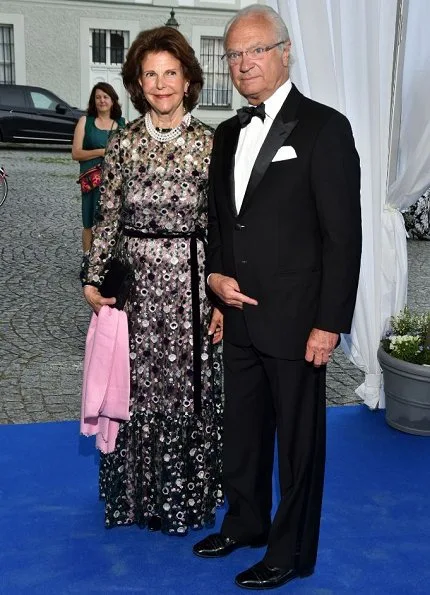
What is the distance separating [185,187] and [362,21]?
5.70 ft

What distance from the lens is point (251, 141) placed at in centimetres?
269

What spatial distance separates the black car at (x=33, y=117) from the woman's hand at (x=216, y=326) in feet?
54.8

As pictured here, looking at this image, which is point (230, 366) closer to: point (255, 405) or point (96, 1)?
point (255, 405)

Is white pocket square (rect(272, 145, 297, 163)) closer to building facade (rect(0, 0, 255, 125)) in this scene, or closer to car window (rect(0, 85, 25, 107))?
car window (rect(0, 85, 25, 107))

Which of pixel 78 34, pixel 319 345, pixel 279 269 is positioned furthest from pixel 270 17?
pixel 78 34

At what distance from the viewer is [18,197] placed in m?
12.0

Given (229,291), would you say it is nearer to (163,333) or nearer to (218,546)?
(163,333)

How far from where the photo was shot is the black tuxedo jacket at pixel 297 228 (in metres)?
2.50

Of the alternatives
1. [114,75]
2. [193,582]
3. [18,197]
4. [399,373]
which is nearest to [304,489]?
[193,582]

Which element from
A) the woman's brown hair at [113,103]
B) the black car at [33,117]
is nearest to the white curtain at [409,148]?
the woman's brown hair at [113,103]

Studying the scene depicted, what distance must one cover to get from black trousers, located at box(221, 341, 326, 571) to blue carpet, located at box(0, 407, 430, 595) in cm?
15

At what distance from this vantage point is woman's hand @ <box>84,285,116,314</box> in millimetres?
2977

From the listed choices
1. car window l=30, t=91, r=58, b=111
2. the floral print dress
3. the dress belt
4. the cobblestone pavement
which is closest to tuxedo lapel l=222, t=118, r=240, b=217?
the floral print dress

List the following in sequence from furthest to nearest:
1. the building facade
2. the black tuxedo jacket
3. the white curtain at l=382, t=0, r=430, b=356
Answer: the building facade < the white curtain at l=382, t=0, r=430, b=356 < the black tuxedo jacket
